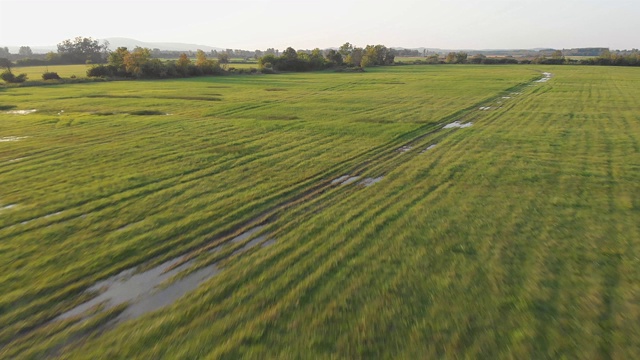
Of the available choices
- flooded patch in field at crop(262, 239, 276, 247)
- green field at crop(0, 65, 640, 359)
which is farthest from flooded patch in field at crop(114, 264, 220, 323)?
flooded patch in field at crop(262, 239, 276, 247)

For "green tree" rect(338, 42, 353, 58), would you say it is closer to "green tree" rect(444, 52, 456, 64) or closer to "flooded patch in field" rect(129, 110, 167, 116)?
"green tree" rect(444, 52, 456, 64)

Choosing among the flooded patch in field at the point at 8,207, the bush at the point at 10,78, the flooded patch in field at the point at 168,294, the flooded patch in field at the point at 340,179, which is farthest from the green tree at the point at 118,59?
the flooded patch in field at the point at 168,294

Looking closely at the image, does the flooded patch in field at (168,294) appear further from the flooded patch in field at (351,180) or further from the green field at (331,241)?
the flooded patch in field at (351,180)

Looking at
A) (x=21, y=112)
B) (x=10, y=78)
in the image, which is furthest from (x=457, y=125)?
(x=10, y=78)

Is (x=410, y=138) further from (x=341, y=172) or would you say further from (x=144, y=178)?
(x=144, y=178)

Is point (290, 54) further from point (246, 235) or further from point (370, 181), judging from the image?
point (246, 235)

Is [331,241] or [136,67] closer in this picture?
[331,241]
